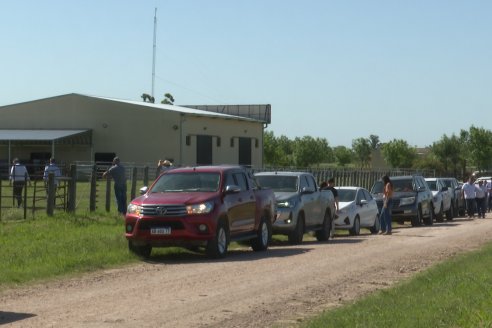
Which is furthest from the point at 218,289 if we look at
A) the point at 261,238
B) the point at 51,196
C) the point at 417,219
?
the point at 417,219

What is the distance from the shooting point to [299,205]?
78.8 ft

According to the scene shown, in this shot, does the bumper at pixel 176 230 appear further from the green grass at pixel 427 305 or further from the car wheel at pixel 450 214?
the car wheel at pixel 450 214

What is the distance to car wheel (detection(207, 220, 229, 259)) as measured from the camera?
61.2 ft

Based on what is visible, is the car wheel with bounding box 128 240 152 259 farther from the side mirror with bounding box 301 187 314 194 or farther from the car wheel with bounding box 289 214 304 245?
the side mirror with bounding box 301 187 314 194

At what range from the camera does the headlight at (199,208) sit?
18.6 meters

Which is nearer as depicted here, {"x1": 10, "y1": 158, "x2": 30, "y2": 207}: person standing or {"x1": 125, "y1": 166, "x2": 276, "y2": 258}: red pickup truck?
{"x1": 125, "y1": 166, "x2": 276, "y2": 258}: red pickup truck

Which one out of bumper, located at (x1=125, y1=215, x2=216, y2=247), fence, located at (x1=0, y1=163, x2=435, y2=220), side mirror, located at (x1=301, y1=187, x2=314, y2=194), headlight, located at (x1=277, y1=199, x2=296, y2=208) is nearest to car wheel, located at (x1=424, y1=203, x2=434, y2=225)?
fence, located at (x1=0, y1=163, x2=435, y2=220)

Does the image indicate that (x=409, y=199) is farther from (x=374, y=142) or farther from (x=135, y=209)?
(x=374, y=142)

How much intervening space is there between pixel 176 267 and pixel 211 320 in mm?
6502

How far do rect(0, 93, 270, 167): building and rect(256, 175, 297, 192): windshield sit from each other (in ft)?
132

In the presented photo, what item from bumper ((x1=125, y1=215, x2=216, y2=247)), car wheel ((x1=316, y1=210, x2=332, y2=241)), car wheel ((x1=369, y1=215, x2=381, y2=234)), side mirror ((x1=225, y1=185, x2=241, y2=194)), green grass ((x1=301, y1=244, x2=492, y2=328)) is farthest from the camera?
car wheel ((x1=369, y1=215, x2=381, y2=234))

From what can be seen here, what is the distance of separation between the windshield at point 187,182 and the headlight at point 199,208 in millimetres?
853

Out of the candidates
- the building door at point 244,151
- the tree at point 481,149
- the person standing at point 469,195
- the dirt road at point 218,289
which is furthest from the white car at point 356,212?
the tree at point 481,149

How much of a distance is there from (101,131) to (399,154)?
232 feet
